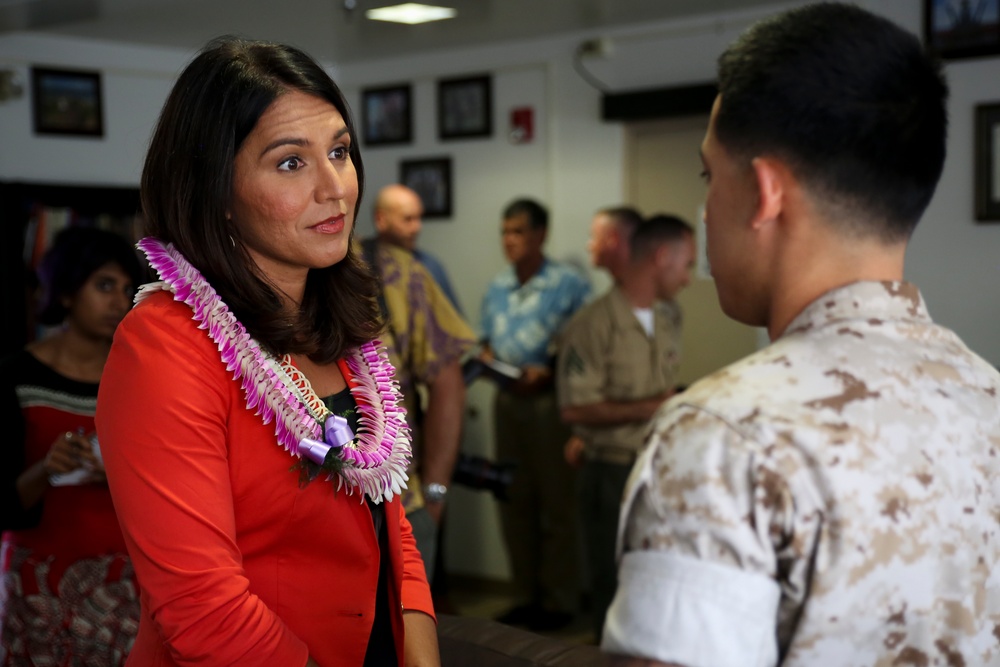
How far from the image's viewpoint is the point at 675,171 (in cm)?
557

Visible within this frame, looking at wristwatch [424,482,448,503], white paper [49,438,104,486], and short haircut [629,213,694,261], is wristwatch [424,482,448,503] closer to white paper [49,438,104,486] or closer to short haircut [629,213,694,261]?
white paper [49,438,104,486]

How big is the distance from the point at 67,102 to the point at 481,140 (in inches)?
94.4

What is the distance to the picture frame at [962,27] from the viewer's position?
14.4 ft

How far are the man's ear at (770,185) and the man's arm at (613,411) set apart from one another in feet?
10.0

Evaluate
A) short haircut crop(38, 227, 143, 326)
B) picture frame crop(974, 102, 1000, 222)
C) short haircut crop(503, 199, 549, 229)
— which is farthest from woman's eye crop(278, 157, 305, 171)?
short haircut crop(503, 199, 549, 229)

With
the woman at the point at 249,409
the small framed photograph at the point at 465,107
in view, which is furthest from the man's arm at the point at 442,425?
the small framed photograph at the point at 465,107

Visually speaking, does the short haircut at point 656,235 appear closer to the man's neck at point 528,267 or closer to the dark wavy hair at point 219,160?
the man's neck at point 528,267

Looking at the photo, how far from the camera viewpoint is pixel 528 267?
5711 millimetres

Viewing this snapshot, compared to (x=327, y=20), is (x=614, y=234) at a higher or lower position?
lower

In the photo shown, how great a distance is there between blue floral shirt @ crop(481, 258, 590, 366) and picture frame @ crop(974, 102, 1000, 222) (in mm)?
2028

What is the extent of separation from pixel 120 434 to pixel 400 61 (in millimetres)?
5578

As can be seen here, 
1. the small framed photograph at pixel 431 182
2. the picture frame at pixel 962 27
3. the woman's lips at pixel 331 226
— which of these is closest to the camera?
the woman's lips at pixel 331 226

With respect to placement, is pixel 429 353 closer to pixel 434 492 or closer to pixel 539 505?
pixel 434 492

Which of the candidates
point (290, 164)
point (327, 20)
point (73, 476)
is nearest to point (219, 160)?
point (290, 164)
